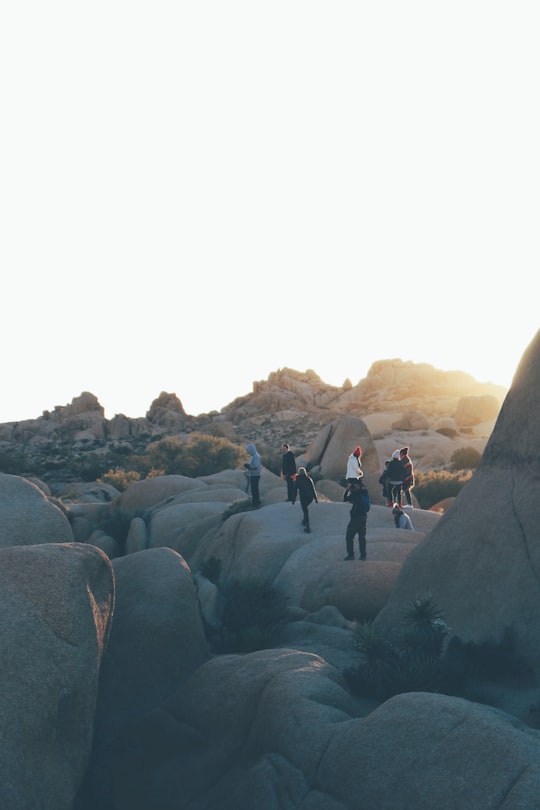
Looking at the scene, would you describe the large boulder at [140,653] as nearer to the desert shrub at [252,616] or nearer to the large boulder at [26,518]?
the desert shrub at [252,616]

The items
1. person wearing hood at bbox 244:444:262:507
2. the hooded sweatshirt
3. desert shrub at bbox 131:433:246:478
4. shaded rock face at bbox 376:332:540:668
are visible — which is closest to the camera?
shaded rock face at bbox 376:332:540:668

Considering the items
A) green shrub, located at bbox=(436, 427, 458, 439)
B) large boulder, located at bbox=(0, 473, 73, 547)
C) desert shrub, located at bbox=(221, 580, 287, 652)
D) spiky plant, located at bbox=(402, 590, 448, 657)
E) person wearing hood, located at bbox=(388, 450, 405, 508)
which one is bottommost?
desert shrub, located at bbox=(221, 580, 287, 652)

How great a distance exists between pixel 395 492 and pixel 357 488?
256 inches

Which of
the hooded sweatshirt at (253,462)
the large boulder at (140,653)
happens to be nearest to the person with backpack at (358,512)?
the large boulder at (140,653)

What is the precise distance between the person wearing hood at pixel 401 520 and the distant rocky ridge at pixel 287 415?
39228 millimetres

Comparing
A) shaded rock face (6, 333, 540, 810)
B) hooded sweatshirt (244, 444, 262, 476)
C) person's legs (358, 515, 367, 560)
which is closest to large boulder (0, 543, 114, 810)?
shaded rock face (6, 333, 540, 810)

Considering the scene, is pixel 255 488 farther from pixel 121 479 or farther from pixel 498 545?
pixel 121 479

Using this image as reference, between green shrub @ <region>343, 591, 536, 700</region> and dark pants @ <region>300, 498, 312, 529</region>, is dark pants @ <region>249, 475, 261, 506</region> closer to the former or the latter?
dark pants @ <region>300, 498, 312, 529</region>

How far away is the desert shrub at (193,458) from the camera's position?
51.6 m

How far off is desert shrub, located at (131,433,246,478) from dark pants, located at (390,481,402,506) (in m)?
25.4

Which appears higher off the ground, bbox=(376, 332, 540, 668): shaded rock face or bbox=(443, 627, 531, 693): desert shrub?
bbox=(376, 332, 540, 668): shaded rock face

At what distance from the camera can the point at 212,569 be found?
2347cm

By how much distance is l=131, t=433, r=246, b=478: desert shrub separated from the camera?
51.6 metres

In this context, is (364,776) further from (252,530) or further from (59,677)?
(252,530)
